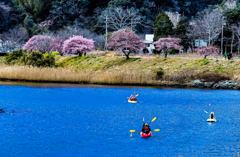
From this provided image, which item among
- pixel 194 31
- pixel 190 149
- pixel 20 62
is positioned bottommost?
pixel 190 149

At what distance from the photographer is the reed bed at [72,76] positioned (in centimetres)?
4100

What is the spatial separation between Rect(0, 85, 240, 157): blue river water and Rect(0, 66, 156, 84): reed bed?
4.11 m

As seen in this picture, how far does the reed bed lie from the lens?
41.0 meters

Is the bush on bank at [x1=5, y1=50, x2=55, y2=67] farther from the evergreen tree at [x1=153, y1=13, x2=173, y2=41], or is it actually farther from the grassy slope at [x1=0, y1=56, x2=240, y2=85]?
the evergreen tree at [x1=153, y1=13, x2=173, y2=41]

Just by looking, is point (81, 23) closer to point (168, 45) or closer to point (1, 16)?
point (1, 16)

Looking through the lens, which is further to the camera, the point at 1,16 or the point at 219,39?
the point at 1,16

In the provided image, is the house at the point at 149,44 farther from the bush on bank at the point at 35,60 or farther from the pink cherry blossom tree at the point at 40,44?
the bush on bank at the point at 35,60

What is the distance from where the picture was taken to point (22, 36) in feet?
283

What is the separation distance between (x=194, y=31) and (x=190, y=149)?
173 feet

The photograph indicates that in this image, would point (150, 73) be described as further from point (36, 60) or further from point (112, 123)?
point (112, 123)

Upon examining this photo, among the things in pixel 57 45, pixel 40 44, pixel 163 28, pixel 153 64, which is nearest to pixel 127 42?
pixel 153 64

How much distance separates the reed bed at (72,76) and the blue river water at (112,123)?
4.11 metres

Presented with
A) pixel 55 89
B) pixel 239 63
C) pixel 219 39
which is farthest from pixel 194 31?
pixel 55 89

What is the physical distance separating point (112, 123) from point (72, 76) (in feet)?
65.6
